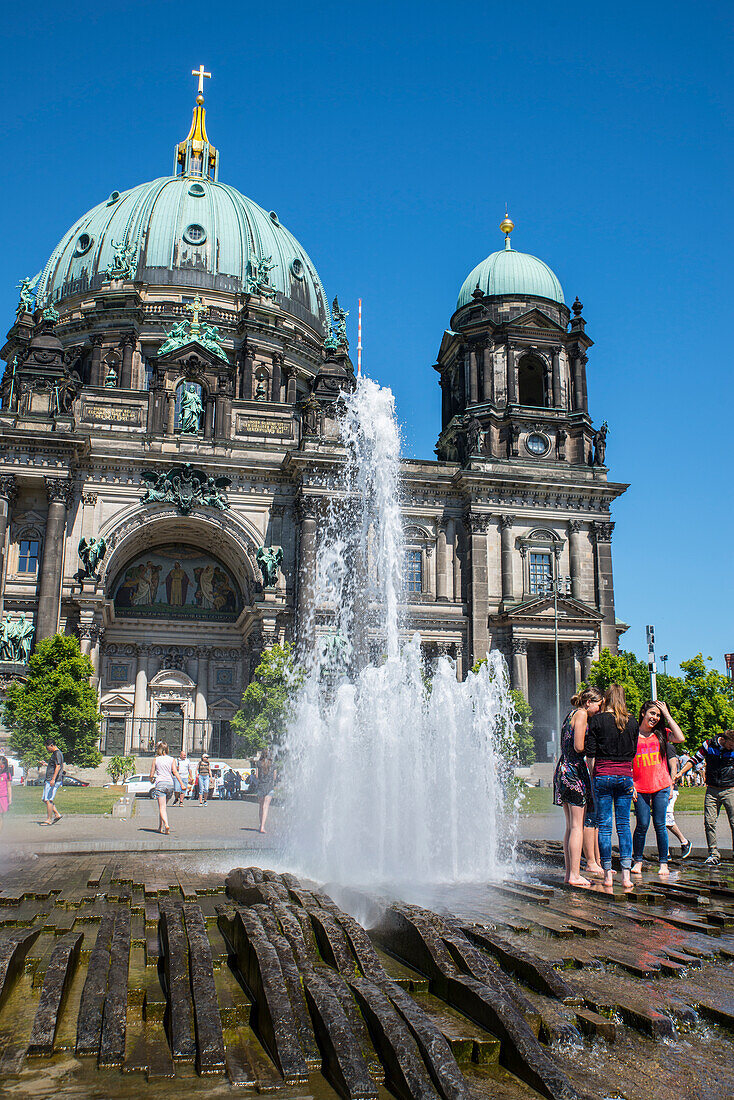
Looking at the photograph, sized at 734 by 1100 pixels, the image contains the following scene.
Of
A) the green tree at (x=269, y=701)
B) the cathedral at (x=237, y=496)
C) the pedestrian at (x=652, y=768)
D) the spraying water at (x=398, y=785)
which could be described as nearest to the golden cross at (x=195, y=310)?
the cathedral at (x=237, y=496)

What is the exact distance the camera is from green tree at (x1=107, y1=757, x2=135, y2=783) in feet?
109

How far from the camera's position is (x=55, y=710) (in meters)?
34.6

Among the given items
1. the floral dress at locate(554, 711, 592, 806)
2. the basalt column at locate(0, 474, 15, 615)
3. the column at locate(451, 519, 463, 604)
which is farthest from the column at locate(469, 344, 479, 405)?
the floral dress at locate(554, 711, 592, 806)

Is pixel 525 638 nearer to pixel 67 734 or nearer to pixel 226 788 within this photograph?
pixel 226 788

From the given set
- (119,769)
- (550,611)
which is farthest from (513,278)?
(119,769)

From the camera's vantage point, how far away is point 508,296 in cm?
4981

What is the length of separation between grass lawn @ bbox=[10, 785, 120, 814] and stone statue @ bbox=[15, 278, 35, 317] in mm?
33783

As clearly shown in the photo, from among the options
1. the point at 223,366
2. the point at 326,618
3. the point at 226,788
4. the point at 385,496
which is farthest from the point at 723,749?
the point at 223,366

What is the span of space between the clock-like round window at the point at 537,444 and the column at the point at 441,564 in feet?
21.1

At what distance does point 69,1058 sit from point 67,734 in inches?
1251

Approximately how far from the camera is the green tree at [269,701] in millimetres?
34125

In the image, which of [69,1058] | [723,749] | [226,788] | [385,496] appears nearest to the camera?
[69,1058]

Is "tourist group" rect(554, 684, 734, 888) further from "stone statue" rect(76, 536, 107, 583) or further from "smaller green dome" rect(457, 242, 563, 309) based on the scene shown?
"smaller green dome" rect(457, 242, 563, 309)

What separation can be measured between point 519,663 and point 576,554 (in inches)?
272
